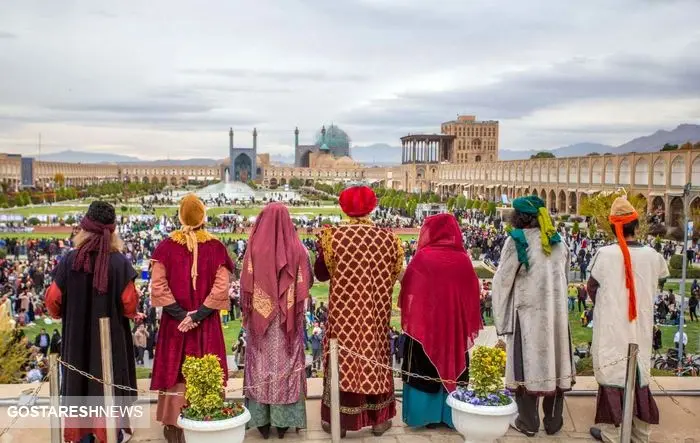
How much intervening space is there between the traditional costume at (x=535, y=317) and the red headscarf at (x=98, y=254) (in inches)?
70.3

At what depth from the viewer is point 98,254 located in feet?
10.1

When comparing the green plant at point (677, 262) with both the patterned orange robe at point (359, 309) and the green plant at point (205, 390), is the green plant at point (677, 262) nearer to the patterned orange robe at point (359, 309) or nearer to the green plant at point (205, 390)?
the patterned orange robe at point (359, 309)

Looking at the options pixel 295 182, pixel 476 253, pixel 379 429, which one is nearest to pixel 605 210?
pixel 476 253

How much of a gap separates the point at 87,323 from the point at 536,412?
2076 mm

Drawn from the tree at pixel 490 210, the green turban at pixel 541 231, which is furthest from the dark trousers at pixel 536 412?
the tree at pixel 490 210

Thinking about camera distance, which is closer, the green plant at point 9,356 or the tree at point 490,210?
the green plant at point 9,356

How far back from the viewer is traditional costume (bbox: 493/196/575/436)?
3271 millimetres

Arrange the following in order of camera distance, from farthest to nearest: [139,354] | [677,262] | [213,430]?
[677,262] → [139,354] → [213,430]

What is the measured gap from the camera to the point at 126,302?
3.13m

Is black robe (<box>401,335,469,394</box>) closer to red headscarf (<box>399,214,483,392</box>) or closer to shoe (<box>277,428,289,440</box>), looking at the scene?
red headscarf (<box>399,214,483,392</box>)

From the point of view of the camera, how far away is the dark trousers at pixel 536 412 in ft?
10.8

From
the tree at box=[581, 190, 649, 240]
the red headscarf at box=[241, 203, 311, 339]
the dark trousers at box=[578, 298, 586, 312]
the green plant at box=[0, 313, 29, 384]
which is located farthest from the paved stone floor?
the tree at box=[581, 190, 649, 240]

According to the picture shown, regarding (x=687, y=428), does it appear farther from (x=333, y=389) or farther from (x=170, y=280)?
(x=170, y=280)

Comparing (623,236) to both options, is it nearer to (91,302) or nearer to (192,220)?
(192,220)
